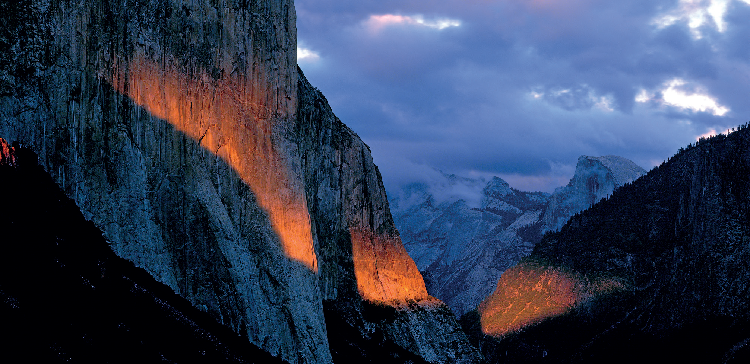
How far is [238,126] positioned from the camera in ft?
230

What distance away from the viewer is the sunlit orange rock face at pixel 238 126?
2399 inches

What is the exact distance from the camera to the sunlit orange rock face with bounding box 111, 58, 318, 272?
200 ft

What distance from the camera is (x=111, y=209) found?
56.4 m

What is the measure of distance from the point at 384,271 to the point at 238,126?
62.7 metres

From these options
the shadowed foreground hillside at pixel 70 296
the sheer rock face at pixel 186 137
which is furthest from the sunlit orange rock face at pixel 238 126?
the shadowed foreground hillside at pixel 70 296

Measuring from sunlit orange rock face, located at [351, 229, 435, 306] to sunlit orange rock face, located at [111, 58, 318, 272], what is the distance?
41.3 meters

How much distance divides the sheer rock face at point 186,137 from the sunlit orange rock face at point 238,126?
0.14 meters

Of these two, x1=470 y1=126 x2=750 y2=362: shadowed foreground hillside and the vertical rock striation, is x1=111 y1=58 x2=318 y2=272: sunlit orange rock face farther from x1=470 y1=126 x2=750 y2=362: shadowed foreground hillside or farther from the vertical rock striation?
x1=470 y1=126 x2=750 y2=362: shadowed foreground hillside

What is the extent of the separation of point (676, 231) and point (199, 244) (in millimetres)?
169373

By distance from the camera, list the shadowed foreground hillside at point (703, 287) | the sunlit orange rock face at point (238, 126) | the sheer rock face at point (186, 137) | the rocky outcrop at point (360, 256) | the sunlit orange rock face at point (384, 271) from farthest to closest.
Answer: the shadowed foreground hillside at point (703, 287), the sunlit orange rock face at point (384, 271), the rocky outcrop at point (360, 256), the sunlit orange rock face at point (238, 126), the sheer rock face at point (186, 137)

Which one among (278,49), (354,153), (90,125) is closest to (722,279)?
(354,153)

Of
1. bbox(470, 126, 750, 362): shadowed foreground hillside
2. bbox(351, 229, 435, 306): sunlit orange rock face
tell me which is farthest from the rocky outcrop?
bbox(470, 126, 750, 362): shadowed foreground hillside

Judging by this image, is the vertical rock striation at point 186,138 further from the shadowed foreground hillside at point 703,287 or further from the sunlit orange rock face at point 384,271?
the shadowed foreground hillside at point 703,287

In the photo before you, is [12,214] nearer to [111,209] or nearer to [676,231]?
[111,209]
